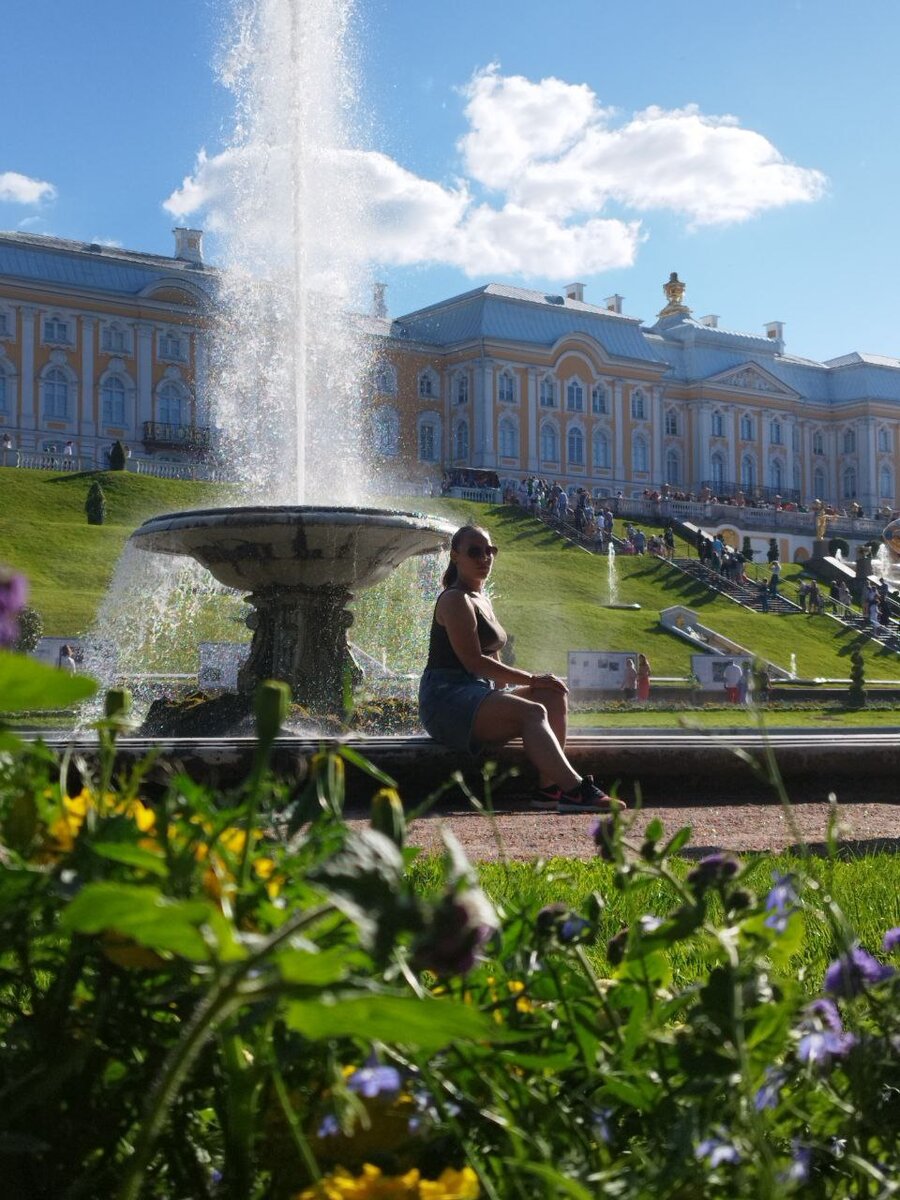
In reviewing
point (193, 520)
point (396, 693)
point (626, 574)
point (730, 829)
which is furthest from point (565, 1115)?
point (626, 574)

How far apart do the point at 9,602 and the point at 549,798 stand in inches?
166

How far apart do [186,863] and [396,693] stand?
10.9 meters

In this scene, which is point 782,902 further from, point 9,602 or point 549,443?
point 549,443

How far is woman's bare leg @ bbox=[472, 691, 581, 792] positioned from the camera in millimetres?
4676

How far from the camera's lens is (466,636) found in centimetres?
479

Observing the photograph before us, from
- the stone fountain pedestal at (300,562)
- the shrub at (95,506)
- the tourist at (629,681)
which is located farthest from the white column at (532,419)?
the stone fountain pedestal at (300,562)

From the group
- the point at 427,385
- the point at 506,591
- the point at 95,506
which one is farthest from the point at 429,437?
the point at 506,591

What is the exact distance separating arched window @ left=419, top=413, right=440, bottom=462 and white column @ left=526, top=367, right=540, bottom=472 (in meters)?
3.45

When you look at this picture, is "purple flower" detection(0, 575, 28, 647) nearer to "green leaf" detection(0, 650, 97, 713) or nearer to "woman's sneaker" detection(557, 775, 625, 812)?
"green leaf" detection(0, 650, 97, 713)

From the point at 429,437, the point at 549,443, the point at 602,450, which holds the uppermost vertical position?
the point at 429,437

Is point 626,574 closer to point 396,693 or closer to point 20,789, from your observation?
point 396,693

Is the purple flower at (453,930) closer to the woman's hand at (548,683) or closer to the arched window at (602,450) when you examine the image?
the woman's hand at (548,683)

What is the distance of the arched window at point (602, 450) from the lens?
174 feet

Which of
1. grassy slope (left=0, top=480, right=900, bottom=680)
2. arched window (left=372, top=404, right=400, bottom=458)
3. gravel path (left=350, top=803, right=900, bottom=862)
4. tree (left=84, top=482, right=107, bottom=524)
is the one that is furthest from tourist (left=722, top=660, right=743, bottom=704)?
arched window (left=372, top=404, right=400, bottom=458)
